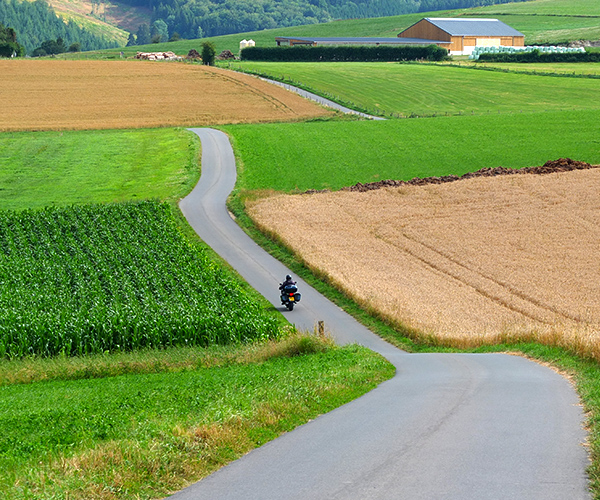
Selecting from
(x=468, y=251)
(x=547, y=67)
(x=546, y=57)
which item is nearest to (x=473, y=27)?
(x=546, y=57)

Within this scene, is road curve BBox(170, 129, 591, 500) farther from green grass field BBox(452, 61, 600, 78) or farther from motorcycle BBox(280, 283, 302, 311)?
green grass field BBox(452, 61, 600, 78)

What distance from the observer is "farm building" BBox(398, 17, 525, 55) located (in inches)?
6196

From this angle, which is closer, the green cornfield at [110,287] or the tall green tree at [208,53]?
the green cornfield at [110,287]

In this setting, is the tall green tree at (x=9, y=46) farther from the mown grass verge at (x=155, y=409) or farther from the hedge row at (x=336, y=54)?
the mown grass verge at (x=155, y=409)

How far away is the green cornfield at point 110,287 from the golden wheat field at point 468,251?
6.03m

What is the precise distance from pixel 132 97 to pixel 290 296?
70.3 metres

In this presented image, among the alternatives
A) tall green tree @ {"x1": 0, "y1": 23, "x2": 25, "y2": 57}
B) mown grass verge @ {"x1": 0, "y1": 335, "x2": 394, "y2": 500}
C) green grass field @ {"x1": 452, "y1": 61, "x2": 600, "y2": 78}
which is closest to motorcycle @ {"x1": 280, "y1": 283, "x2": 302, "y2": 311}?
mown grass verge @ {"x1": 0, "y1": 335, "x2": 394, "y2": 500}

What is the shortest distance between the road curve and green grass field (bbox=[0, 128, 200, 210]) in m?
38.0

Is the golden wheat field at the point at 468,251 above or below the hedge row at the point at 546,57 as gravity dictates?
below

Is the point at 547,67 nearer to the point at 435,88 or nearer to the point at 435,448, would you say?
the point at 435,88

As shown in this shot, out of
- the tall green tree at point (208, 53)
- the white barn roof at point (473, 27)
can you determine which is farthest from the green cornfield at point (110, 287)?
the white barn roof at point (473, 27)

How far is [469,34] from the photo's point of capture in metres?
158

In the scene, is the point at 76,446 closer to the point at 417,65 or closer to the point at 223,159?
the point at 223,159

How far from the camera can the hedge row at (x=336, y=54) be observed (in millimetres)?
142375
